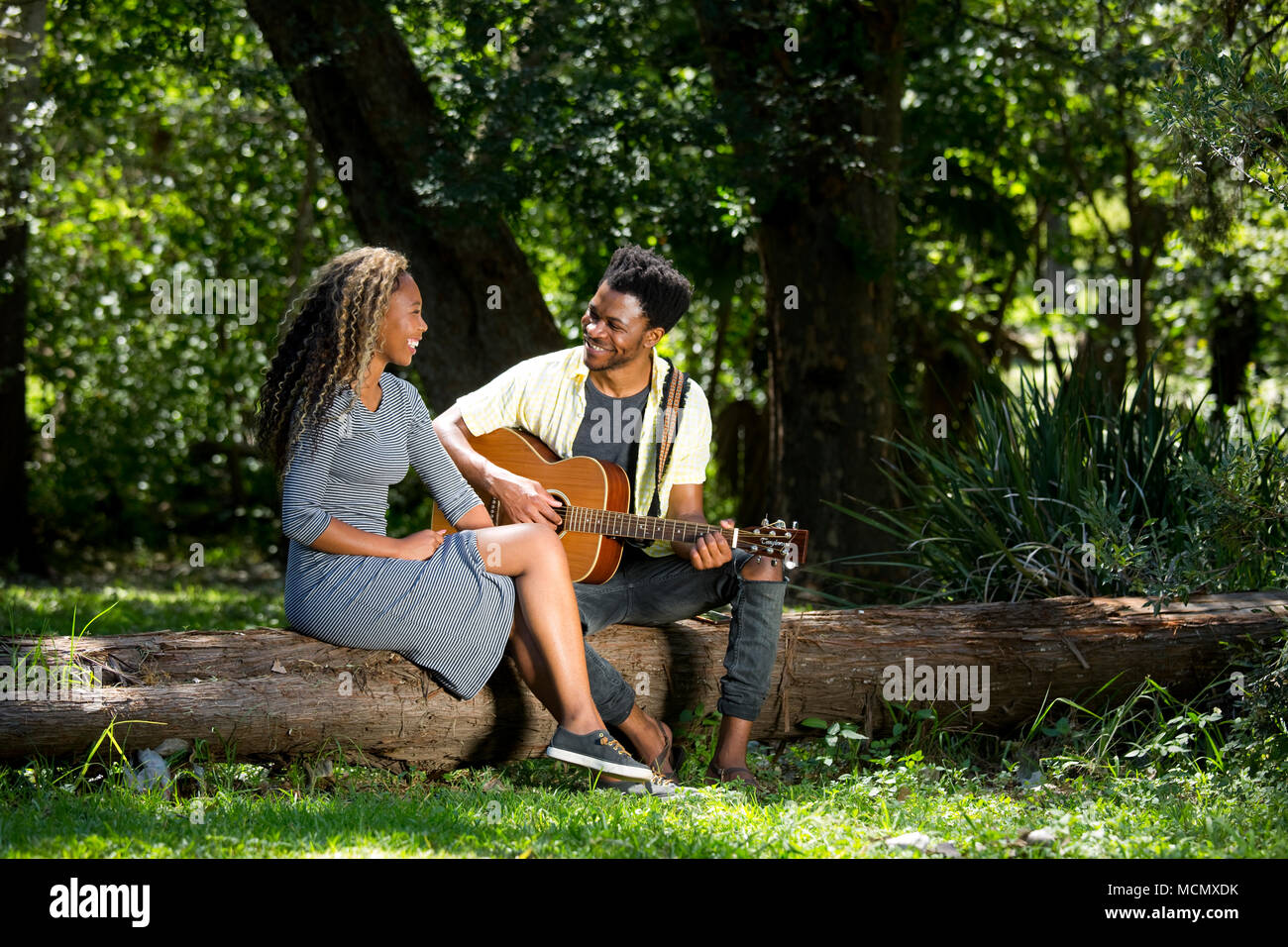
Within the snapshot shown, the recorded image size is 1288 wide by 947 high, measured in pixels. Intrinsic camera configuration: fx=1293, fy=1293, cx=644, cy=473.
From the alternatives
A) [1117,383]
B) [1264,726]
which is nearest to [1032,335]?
[1117,383]

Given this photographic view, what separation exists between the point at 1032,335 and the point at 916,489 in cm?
1163

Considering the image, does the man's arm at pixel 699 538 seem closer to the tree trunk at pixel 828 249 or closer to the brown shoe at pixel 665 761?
the brown shoe at pixel 665 761

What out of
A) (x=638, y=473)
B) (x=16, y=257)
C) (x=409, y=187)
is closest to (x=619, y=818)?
(x=638, y=473)

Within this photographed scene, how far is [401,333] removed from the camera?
4297mm

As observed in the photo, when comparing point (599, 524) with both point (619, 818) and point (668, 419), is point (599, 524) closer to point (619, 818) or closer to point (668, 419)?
point (668, 419)

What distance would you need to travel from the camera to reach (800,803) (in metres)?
4.06

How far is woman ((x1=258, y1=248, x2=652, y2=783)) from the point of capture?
4.05 meters

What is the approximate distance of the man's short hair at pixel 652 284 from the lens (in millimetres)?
4730

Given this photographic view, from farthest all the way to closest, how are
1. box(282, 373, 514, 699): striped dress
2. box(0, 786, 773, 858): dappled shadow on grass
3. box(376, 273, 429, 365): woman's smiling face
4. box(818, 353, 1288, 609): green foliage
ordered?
box(818, 353, 1288, 609): green foliage < box(376, 273, 429, 365): woman's smiling face < box(282, 373, 514, 699): striped dress < box(0, 786, 773, 858): dappled shadow on grass


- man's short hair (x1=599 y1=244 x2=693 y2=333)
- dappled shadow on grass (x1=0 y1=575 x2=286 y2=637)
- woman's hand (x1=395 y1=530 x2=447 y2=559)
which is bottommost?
dappled shadow on grass (x1=0 y1=575 x2=286 y2=637)

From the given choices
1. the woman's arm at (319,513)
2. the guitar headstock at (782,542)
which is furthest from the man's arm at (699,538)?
the woman's arm at (319,513)

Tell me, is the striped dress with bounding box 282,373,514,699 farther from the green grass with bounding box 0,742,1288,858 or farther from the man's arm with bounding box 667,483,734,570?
the man's arm with bounding box 667,483,734,570

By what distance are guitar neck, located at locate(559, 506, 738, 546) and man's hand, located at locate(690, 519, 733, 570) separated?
0.11 ft

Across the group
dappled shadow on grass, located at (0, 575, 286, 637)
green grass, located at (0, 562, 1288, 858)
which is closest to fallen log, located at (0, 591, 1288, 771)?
green grass, located at (0, 562, 1288, 858)
